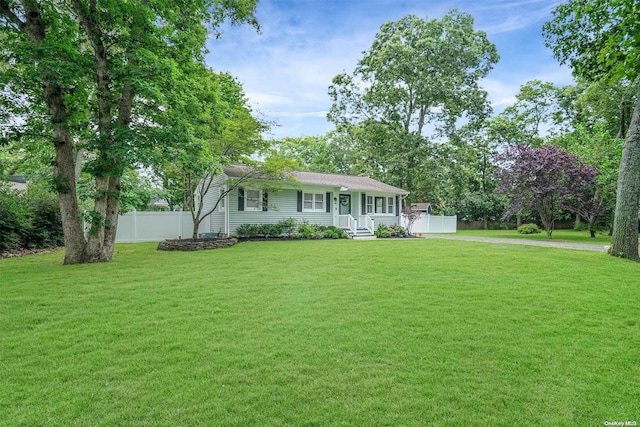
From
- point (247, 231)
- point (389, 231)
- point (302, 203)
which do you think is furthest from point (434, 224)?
point (247, 231)

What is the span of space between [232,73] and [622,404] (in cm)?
1857

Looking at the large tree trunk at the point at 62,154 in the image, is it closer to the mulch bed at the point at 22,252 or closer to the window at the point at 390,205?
the mulch bed at the point at 22,252

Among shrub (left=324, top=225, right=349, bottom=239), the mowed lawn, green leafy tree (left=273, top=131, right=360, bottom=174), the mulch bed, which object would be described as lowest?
the mowed lawn

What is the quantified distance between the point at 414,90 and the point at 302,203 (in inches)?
551

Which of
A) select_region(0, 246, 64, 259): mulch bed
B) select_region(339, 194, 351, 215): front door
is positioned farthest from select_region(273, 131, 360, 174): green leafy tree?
select_region(0, 246, 64, 259): mulch bed

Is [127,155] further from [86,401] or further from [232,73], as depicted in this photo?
[232,73]

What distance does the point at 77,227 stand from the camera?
8.79 m

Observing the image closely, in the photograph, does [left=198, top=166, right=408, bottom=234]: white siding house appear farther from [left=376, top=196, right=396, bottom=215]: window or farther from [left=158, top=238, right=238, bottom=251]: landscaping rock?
[left=158, top=238, right=238, bottom=251]: landscaping rock

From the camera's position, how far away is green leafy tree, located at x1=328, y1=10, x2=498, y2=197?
960 inches

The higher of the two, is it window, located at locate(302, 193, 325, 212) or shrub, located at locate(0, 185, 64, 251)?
window, located at locate(302, 193, 325, 212)

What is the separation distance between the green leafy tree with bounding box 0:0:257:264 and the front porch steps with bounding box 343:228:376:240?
1086 cm

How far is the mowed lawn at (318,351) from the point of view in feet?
7.64

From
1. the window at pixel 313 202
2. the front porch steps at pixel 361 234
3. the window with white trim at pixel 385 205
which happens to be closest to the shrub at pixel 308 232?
the window at pixel 313 202

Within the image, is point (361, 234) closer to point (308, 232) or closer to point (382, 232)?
point (382, 232)
